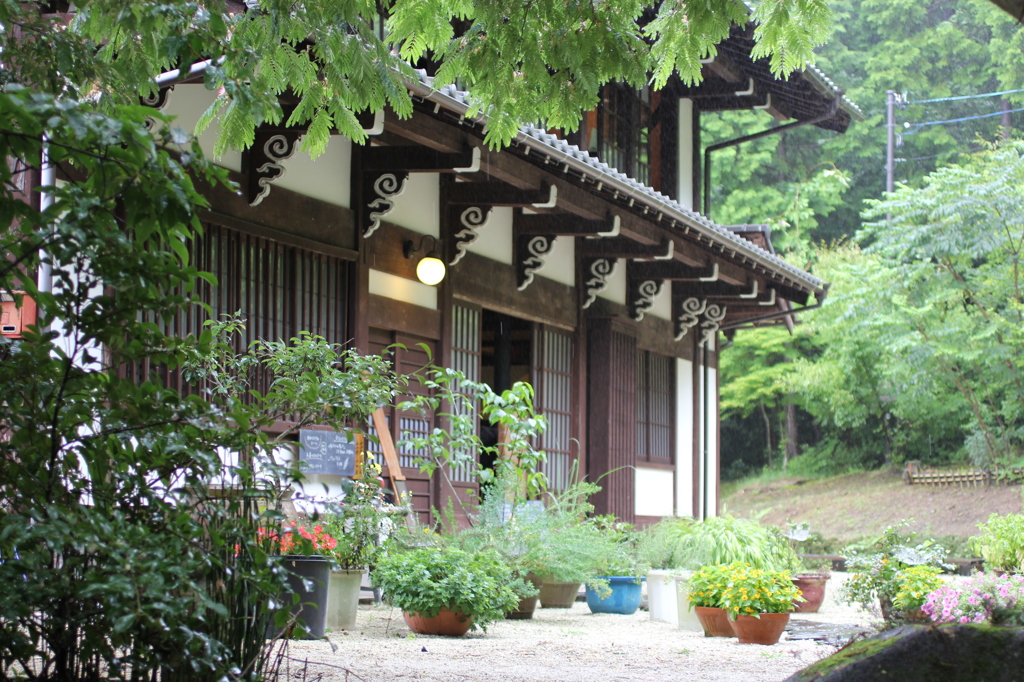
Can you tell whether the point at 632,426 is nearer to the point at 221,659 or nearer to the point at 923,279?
the point at 221,659

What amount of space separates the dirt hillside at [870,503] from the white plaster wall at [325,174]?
13.1 metres

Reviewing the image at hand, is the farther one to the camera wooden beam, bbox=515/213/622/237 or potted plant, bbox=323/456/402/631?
wooden beam, bbox=515/213/622/237

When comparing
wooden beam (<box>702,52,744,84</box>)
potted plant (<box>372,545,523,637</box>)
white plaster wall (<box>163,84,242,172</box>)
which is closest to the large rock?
potted plant (<box>372,545,523,637</box>)

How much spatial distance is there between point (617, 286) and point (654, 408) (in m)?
1.75

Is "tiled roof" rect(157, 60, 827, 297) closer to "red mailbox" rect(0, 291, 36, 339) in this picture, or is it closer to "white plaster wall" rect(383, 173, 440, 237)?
"white plaster wall" rect(383, 173, 440, 237)

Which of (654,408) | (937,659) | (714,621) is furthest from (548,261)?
(937,659)

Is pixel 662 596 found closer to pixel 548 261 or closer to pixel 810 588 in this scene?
pixel 810 588

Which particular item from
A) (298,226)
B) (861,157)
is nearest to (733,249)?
(298,226)

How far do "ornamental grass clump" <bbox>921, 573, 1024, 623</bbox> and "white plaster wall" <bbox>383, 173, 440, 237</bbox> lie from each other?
14.5 feet

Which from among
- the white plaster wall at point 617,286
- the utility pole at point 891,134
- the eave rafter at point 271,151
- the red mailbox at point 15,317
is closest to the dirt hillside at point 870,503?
the utility pole at point 891,134

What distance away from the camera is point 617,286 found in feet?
37.8

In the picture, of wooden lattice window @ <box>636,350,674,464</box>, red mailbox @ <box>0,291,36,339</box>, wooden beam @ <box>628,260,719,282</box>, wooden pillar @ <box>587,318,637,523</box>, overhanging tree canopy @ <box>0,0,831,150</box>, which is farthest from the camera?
wooden lattice window @ <box>636,350,674,464</box>

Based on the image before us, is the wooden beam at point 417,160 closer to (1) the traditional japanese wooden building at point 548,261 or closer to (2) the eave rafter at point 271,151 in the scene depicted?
(1) the traditional japanese wooden building at point 548,261

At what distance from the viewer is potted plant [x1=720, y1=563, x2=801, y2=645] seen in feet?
21.2
